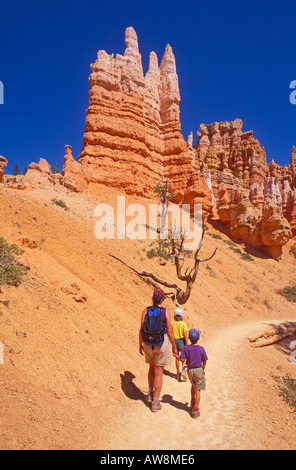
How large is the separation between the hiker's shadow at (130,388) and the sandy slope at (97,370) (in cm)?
3

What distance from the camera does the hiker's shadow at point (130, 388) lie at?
535 cm

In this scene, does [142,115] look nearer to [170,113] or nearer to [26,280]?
[170,113]

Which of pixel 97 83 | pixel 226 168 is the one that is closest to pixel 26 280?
pixel 97 83

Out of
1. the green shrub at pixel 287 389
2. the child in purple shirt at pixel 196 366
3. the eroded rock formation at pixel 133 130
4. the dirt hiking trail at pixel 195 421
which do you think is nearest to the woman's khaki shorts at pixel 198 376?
the child in purple shirt at pixel 196 366

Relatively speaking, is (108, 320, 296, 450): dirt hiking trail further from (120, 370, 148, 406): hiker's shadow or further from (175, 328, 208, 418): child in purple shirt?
(175, 328, 208, 418): child in purple shirt

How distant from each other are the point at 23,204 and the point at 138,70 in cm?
3195

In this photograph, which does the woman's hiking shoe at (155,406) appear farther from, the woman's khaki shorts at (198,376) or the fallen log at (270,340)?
the fallen log at (270,340)

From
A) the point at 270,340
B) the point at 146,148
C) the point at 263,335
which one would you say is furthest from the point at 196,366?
the point at 146,148

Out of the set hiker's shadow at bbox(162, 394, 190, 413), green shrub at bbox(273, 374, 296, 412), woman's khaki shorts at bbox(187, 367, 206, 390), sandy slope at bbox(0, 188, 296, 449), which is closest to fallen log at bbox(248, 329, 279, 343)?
sandy slope at bbox(0, 188, 296, 449)

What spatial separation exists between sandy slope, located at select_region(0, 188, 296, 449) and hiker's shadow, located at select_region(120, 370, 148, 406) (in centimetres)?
3

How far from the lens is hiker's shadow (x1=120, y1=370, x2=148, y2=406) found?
5.35 meters

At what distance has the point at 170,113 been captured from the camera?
127 feet

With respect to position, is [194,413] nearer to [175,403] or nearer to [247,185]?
[175,403]

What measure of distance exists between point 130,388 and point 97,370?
0.84m
